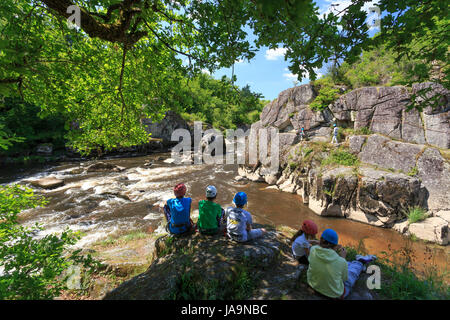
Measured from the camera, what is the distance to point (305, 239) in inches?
143

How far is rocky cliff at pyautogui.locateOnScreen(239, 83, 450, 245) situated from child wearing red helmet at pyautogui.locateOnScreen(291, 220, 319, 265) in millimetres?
6016

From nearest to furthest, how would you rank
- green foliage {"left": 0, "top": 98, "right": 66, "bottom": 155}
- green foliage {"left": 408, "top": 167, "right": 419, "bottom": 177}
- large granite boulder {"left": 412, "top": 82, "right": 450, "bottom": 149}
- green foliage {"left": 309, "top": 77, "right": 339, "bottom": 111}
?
green foliage {"left": 408, "top": 167, "right": 419, "bottom": 177} → large granite boulder {"left": 412, "top": 82, "right": 450, "bottom": 149} → green foliage {"left": 309, "top": 77, "right": 339, "bottom": 111} → green foliage {"left": 0, "top": 98, "right": 66, "bottom": 155}

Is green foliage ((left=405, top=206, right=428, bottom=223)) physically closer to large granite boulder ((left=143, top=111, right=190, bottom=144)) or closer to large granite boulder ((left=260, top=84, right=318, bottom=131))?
large granite boulder ((left=260, top=84, right=318, bottom=131))

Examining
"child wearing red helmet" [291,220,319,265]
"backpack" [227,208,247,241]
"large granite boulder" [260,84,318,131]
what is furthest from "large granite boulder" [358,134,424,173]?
"backpack" [227,208,247,241]

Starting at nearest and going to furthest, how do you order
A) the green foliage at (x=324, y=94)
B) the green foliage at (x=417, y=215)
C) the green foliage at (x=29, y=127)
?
the green foliage at (x=417, y=215), the green foliage at (x=324, y=94), the green foliage at (x=29, y=127)

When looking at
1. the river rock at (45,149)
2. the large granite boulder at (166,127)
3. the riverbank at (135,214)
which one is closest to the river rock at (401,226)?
the riverbank at (135,214)

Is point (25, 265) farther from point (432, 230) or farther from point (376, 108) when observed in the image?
point (376, 108)

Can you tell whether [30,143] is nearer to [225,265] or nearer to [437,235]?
[225,265]

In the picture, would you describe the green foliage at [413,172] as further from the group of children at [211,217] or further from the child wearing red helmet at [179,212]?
the child wearing red helmet at [179,212]

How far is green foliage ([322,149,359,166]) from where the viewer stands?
11.4 meters

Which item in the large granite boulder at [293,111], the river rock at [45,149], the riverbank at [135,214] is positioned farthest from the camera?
the river rock at [45,149]

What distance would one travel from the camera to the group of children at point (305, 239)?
2.62 metres

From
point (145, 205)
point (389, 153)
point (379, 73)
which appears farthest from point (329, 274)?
point (379, 73)

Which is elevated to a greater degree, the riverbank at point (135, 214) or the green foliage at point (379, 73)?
the green foliage at point (379, 73)
